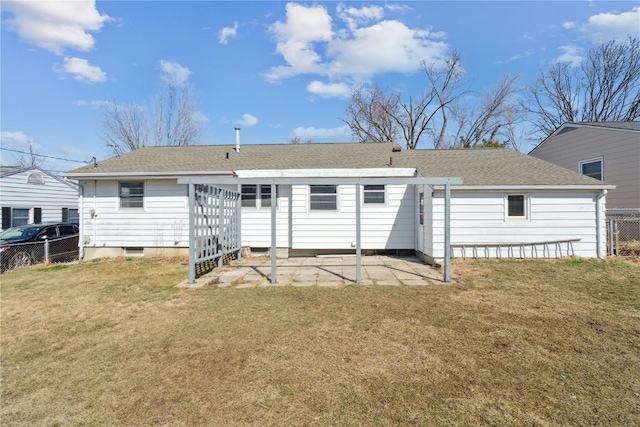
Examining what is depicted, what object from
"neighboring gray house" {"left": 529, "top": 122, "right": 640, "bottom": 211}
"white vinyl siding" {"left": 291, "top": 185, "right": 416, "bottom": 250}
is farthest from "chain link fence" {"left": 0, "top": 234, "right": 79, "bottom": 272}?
"neighboring gray house" {"left": 529, "top": 122, "right": 640, "bottom": 211}

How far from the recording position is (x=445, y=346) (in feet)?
11.8

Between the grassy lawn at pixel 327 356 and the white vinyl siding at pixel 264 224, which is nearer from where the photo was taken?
the grassy lawn at pixel 327 356

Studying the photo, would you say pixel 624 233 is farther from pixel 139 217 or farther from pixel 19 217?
pixel 19 217

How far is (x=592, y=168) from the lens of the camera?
40.9ft

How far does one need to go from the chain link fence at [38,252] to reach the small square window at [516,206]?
1397 cm

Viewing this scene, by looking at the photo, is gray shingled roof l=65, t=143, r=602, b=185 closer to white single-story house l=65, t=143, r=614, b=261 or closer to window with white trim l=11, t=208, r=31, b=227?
white single-story house l=65, t=143, r=614, b=261

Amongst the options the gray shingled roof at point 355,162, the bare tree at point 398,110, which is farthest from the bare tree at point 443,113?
the gray shingled roof at point 355,162

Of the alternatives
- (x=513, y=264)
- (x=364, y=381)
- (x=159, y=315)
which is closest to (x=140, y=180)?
(x=159, y=315)

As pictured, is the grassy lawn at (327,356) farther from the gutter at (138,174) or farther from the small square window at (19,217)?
the small square window at (19,217)

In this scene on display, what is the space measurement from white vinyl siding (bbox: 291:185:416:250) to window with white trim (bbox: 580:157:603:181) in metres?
8.15

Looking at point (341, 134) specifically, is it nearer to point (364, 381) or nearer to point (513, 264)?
point (513, 264)

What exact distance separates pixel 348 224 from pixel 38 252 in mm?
9899

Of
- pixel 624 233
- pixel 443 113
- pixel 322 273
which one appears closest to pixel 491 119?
pixel 443 113

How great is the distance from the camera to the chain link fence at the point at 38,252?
8.92 metres
